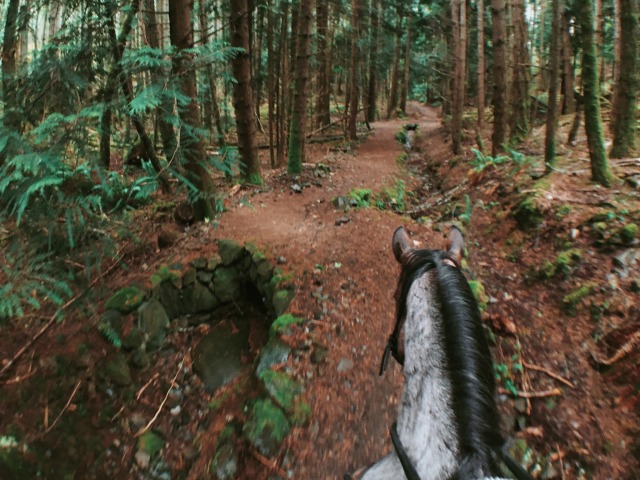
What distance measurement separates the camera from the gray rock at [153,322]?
4684mm

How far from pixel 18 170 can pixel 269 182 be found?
6.78 m

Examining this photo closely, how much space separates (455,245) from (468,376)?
1.18m

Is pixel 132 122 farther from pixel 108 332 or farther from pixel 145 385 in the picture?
pixel 145 385

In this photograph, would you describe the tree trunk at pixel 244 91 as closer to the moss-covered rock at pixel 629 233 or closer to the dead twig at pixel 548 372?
the dead twig at pixel 548 372

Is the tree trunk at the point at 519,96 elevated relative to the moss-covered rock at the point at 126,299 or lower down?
elevated

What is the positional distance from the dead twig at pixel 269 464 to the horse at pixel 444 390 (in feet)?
5.16

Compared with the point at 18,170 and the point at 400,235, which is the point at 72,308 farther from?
the point at 400,235

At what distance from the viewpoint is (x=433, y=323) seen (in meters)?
1.76

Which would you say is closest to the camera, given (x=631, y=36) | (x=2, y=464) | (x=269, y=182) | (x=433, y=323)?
(x=433, y=323)

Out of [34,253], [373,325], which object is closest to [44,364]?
[34,253]

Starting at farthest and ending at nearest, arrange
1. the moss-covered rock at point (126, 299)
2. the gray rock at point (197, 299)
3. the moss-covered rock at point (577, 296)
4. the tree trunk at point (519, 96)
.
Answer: the tree trunk at point (519, 96) < the gray rock at point (197, 299) < the moss-covered rock at point (126, 299) < the moss-covered rock at point (577, 296)

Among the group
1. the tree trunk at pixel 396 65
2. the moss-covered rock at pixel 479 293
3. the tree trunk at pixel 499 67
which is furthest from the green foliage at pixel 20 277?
the tree trunk at pixel 396 65

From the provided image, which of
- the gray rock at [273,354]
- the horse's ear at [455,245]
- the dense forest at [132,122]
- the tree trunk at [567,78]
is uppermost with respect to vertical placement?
the tree trunk at [567,78]

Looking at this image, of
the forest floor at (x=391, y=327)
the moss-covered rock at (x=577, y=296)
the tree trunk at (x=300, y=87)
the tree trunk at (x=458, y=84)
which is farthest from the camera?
the tree trunk at (x=458, y=84)
